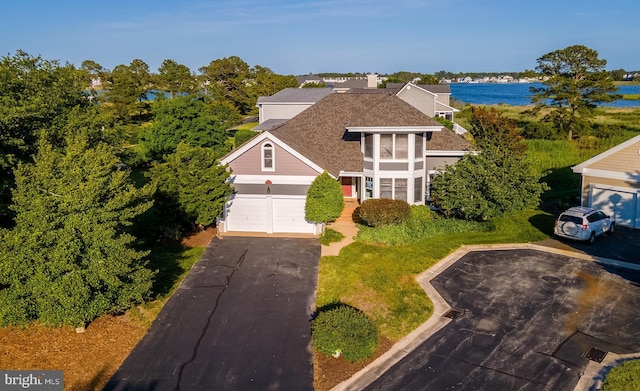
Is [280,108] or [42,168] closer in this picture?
[42,168]

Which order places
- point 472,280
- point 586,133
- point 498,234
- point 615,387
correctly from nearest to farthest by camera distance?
point 615,387 → point 472,280 → point 498,234 → point 586,133

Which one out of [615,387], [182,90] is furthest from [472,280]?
[182,90]

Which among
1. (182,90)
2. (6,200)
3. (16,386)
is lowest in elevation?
(16,386)

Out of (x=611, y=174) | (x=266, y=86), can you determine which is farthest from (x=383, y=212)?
(x=266, y=86)

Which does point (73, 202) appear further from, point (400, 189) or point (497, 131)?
point (497, 131)

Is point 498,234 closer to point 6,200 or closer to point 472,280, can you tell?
point 472,280

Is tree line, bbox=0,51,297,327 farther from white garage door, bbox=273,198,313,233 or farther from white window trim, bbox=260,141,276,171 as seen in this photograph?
white garage door, bbox=273,198,313,233
